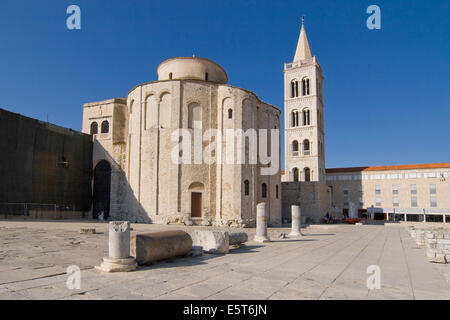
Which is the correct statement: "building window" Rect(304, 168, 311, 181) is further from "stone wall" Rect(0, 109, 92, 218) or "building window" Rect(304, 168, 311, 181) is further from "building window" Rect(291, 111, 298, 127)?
"stone wall" Rect(0, 109, 92, 218)

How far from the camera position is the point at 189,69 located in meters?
26.9

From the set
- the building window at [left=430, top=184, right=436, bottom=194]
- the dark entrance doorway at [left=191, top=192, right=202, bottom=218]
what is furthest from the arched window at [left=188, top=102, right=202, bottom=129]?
the building window at [left=430, top=184, right=436, bottom=194]

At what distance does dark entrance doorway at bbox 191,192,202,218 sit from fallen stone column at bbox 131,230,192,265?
1530cm

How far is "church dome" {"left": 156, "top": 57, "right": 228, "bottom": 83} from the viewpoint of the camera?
26.9m

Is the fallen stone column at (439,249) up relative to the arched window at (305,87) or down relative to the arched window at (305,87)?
down

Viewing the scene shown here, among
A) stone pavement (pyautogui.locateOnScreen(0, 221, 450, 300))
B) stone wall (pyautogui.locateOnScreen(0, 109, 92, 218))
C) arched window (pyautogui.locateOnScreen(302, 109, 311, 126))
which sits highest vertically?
arched window (pyautogui.locateOnScreen(302, 109, 311, 126))

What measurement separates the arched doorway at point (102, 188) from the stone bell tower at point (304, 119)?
903 inches

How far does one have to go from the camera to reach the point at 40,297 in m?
4.54

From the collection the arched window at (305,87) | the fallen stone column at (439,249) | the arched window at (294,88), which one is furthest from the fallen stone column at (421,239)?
the arched window at (294,88)

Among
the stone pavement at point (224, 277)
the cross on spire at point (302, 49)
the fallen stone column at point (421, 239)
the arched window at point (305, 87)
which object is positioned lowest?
the fallen stone column at point (421, 239)

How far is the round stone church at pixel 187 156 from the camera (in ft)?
77.6

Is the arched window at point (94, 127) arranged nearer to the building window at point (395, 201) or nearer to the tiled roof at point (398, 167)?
the tiled roof at point (398, 167)

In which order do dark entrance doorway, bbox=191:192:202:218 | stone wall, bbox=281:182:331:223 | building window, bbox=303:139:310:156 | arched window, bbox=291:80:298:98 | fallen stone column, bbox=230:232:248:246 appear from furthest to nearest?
arched window, bbox=291:80:298:98
building window, bbox=303:139:310:156
stone wall, bbox=281:182:331:223
dark entrance doorway, bbox=191:192:202:218
fallen stone column, bbox=230:232:248:246
